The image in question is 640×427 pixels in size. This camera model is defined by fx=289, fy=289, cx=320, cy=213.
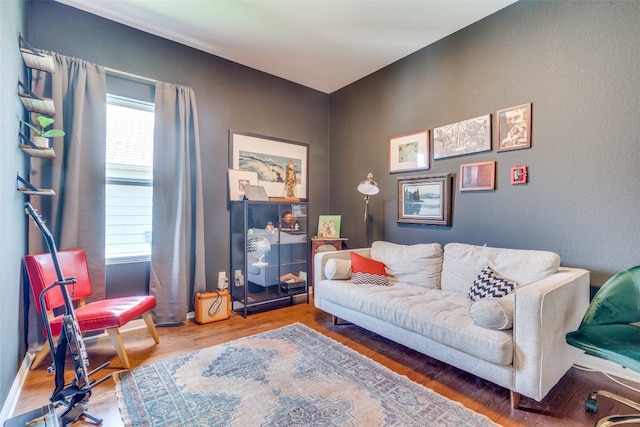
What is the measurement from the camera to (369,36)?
2.95 metres

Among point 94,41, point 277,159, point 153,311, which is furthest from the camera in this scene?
point 277,159

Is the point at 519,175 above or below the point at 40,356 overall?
above

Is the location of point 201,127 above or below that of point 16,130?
above

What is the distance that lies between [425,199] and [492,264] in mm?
995

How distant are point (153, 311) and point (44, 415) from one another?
144 cm

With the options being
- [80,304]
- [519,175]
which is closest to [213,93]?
[80,304]

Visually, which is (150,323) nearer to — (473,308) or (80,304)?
(80,304)

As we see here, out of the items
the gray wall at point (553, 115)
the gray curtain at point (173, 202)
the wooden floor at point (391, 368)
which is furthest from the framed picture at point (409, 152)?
the gray curtain at point (173, 202)

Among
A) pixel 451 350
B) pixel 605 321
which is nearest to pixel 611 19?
pixel 605 321

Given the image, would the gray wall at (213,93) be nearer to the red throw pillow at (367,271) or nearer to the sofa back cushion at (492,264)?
the red throw pillow at (367,271)

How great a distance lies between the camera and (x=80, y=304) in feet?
7.98

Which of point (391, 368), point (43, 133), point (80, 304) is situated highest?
point (43, 133)

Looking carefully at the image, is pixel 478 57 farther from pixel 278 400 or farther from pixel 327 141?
pixel 278 400

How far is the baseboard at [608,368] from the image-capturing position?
195cm
